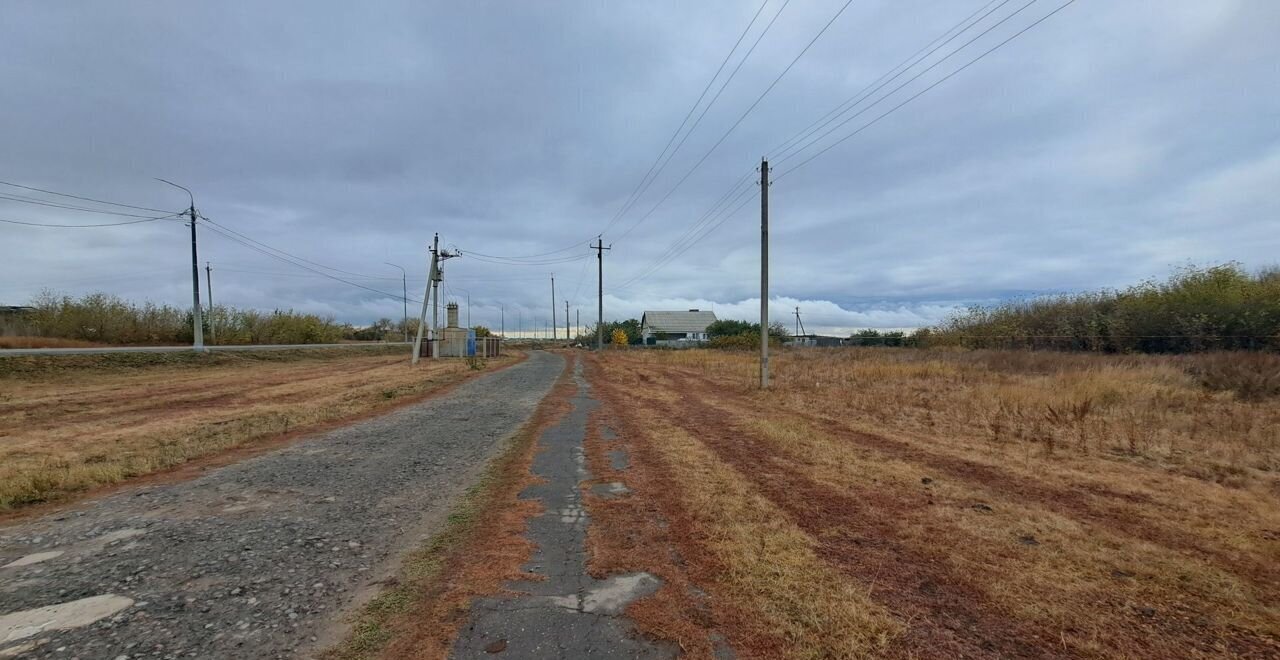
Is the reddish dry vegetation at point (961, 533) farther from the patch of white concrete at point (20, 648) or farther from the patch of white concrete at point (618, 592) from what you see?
the patch of white concrete at point (20, 648)

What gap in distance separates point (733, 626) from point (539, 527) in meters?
2.35

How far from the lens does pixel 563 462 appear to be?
762 centimetres

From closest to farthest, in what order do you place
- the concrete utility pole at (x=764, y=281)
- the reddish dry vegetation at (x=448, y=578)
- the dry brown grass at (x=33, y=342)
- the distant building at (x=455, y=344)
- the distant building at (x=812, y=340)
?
the reddish dry vegetation at (x=448, y=578), the concrete utility pole at (x=764, y=281), the dry brown grass at (x=33, y=342), the distant building at (x=455, y=344), the distant building at (x=812, y=340)

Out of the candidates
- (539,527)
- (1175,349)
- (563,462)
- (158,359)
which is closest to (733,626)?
(539,527)

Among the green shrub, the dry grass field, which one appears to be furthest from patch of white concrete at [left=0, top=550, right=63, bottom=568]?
the green shrub

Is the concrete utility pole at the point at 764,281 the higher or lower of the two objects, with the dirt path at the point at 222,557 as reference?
higher

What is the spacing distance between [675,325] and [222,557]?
345ft

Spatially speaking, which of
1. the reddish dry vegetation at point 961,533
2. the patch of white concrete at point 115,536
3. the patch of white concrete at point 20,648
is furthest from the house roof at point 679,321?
the patch of white concrete at point 20,648

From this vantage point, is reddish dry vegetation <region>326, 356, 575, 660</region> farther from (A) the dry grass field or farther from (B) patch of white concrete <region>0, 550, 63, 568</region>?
(A) the dry grass field

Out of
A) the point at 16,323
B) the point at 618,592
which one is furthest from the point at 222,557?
the point at 16,323

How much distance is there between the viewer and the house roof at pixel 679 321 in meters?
107

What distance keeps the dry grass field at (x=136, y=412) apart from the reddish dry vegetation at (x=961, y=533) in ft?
22.0

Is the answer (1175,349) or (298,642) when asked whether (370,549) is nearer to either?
(298,642)

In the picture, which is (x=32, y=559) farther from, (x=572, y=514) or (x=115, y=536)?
(x=572, y=514)
